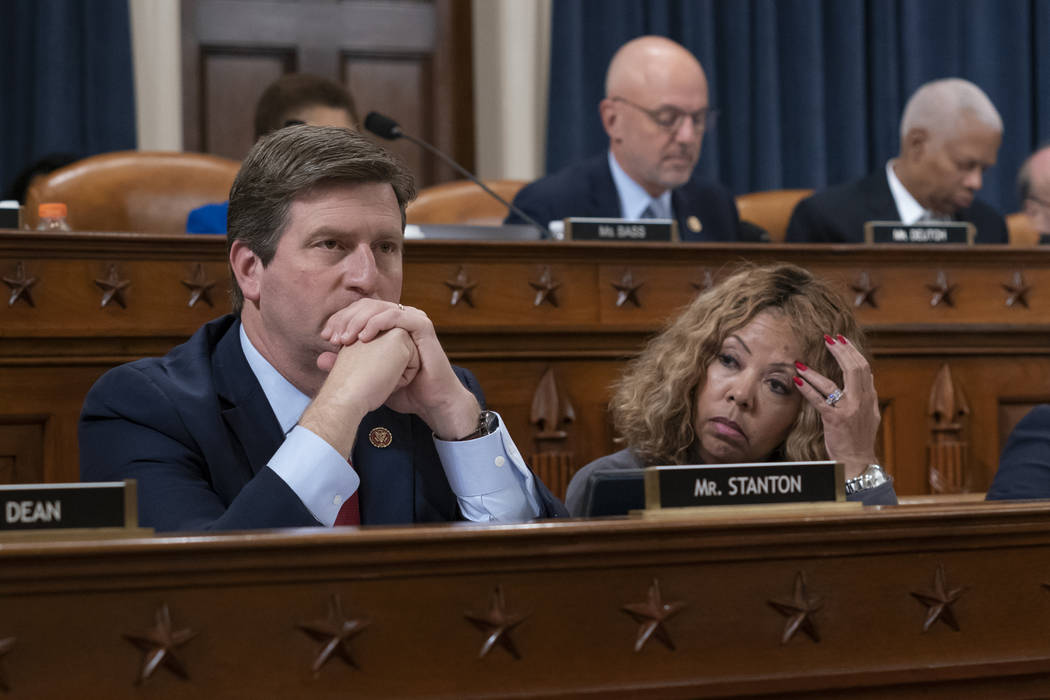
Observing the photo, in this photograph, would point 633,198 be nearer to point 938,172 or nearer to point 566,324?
point 938,172

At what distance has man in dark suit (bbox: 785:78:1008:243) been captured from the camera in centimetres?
375

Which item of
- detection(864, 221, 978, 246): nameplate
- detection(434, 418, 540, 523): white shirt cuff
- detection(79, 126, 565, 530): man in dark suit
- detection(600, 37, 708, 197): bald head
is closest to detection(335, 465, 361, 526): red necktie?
detection(79, 126, 565, 530): man in dark suit

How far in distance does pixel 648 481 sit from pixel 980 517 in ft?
0.98

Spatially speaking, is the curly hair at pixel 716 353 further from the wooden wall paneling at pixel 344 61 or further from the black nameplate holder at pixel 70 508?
the wooden wall paneling at pixel 344 61

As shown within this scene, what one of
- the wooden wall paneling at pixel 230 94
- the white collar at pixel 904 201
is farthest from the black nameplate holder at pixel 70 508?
the wooden wall paneling at pixel 230 94

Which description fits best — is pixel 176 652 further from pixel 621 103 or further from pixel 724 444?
pixel 621 103

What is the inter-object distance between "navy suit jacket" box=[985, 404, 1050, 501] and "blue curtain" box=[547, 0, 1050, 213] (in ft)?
9.77

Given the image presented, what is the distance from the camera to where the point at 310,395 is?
1628 mm

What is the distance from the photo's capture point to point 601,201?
3518 mm

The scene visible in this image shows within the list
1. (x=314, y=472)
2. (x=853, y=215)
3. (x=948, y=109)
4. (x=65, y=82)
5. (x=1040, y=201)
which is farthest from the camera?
Result: (x=1040, y=201)

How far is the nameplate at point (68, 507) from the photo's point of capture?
3.25ft

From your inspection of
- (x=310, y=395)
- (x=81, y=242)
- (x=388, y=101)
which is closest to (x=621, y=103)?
(x=388, y=101)

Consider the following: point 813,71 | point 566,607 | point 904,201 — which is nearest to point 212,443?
point 566,607

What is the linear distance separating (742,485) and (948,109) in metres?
3.14
